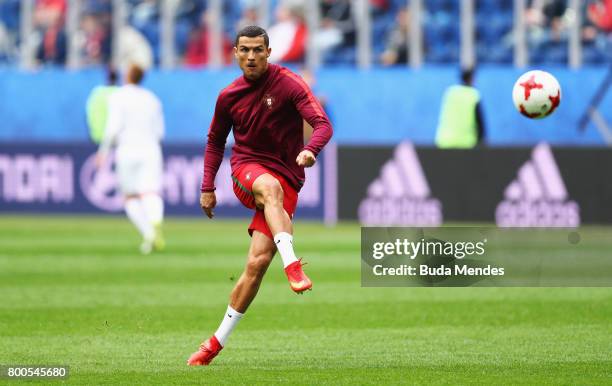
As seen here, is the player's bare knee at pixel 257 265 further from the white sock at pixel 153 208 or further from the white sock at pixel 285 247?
the white sock at pixel 153 208

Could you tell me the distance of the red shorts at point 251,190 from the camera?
881cm

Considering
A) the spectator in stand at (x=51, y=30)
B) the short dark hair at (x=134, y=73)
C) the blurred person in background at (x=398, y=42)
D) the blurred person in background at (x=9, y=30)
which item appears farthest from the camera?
the blurred person in background at (x=9, y=30)

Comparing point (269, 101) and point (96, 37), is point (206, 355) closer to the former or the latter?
point (269, 101)

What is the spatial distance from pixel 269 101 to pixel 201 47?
1609 cm

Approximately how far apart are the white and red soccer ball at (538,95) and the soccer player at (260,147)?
3429 mm

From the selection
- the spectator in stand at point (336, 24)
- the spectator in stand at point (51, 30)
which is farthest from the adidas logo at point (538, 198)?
the spectator in stand at point (51, 30)

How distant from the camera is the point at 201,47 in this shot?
81.5 feet

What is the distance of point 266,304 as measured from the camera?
12.8 m

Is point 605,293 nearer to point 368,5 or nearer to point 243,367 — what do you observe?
point 243,367

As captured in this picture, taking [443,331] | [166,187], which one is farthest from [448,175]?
[443,331]

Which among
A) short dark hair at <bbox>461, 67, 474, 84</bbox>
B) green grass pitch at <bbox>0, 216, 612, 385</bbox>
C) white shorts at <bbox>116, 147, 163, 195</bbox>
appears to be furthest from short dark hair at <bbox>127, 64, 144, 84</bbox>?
short dark hair at <bbox>461, 67, 474, 84</bbox>

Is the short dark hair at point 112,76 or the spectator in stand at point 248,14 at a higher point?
the spectator in stand at point 248,14

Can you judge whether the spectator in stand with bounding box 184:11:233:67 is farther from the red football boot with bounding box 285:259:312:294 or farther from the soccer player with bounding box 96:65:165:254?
the red football boot with bounding box 285:259:312:294

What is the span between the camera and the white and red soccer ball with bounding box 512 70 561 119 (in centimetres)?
1197
